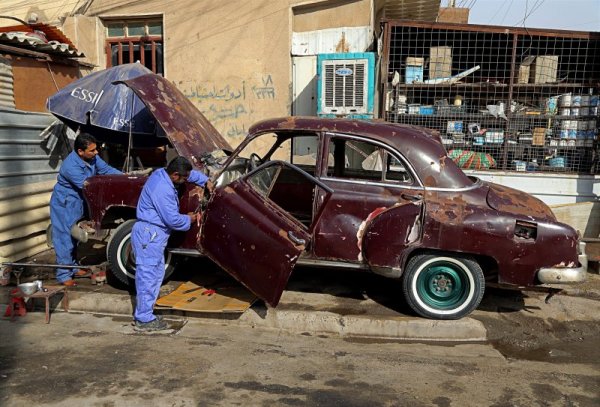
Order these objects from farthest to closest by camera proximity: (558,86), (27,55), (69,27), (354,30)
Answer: (69,27), (354,30), (558,86), (27,55)

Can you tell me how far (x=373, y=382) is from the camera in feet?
12.1

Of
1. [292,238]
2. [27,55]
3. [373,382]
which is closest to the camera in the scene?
[373,382]

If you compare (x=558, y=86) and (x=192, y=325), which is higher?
(x=558, y=86)

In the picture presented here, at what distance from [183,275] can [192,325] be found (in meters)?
1.30

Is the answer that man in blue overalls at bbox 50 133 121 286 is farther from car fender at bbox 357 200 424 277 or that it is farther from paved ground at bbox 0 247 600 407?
car fender at bbox 357 200 424 277

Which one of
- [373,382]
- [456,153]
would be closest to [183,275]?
[373,382]

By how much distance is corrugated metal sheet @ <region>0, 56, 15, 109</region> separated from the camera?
22.7 ft

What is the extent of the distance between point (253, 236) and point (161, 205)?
873 mm

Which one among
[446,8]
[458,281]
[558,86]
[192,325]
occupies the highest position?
[446,8]

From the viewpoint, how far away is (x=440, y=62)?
901 centimetres

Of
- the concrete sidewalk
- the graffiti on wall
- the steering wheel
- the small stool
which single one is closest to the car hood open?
the steering wheel

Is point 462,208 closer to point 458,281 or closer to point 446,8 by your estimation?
point 458,281

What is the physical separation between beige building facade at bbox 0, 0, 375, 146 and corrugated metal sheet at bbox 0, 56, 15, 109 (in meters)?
3.45

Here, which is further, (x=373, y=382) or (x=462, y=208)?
(x=462, y=208)
